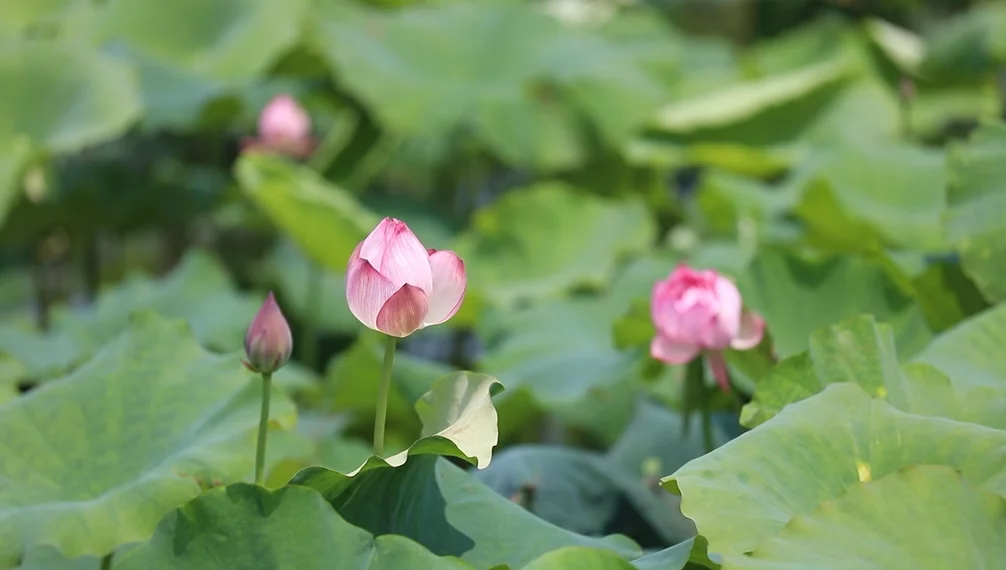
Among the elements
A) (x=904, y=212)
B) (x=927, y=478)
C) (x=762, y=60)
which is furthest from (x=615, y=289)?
(x=762, y=60)

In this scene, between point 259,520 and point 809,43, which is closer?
point 259,520

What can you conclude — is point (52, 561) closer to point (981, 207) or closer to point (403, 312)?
point (403, 312)

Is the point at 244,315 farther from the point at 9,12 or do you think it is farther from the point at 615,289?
the point at 9,12

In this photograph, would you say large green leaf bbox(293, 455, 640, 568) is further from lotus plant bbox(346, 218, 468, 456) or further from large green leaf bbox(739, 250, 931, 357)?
large green leaf bbox(739, 250, 931, 357)

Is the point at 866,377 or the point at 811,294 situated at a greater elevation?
the point at 866,377

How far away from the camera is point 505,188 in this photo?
9.04ft

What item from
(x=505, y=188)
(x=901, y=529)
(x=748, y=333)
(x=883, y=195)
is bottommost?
(x=505, y=188)

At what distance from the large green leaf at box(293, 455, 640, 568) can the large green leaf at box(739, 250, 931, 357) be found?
447mm

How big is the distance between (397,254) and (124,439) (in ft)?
1.06

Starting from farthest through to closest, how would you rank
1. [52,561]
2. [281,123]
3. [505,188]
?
[505,188] → [281,123] → [52,561]

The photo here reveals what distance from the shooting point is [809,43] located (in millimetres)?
2818

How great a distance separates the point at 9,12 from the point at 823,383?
2200 mm

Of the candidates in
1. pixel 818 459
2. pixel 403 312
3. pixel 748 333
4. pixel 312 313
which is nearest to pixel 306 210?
pixel 312 313

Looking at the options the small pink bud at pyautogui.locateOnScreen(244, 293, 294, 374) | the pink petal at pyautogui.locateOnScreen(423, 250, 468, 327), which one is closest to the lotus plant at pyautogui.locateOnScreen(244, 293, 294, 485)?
the small pink bud at pyautogui.locateOnScreen(244, 293, 294, 374)
